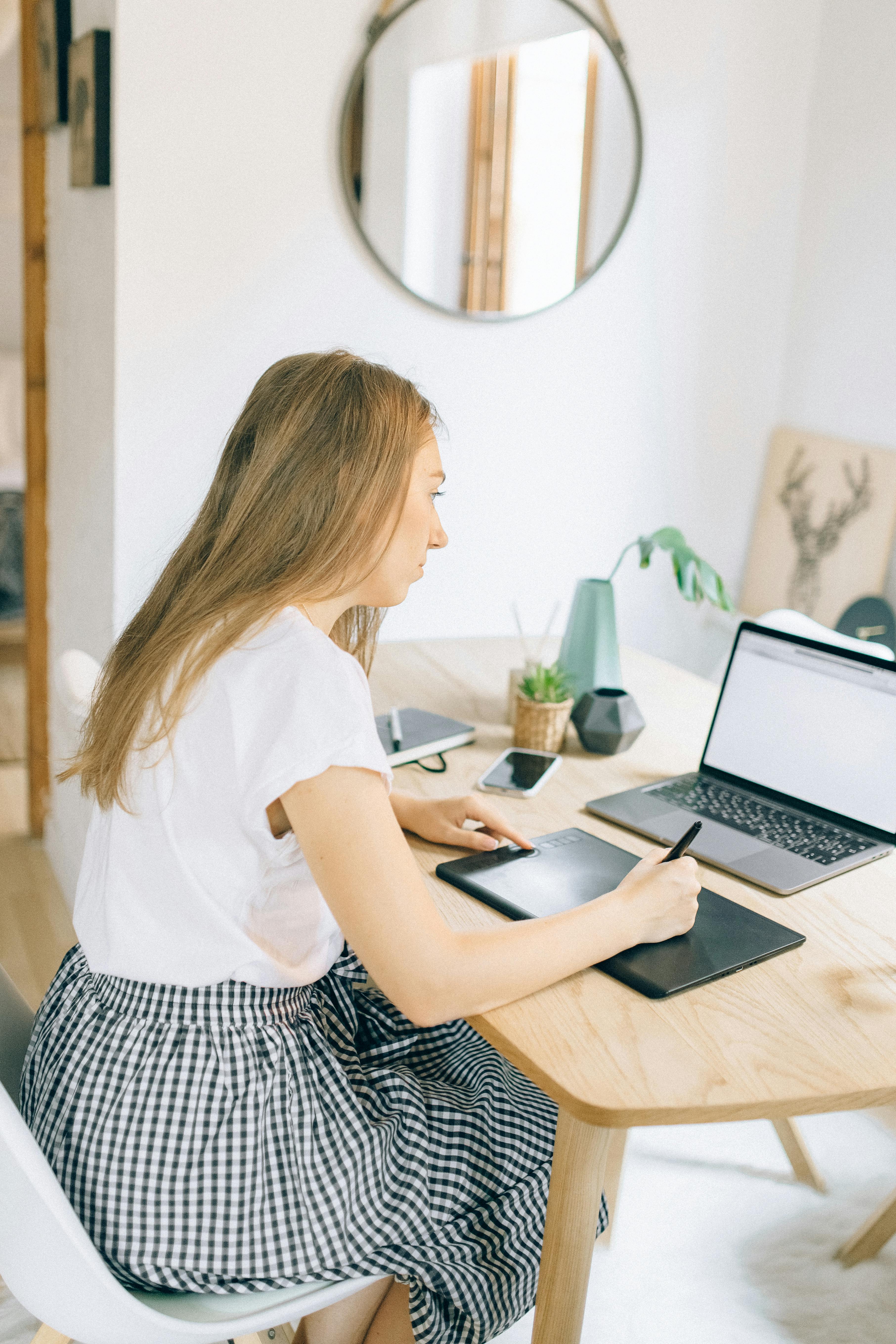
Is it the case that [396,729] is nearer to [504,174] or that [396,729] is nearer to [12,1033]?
[12,1033]

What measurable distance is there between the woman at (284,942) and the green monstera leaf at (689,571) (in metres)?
0.66

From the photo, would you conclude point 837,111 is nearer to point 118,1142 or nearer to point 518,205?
point 518,205

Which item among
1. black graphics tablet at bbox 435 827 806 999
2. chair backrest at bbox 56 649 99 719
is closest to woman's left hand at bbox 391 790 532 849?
black graphics tablet at bbox 435 827 806 999

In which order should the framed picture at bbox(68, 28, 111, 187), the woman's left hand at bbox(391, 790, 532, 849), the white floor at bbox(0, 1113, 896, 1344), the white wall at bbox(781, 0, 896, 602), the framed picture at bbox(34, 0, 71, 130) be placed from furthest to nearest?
1. the white wall at bbox(781, 0, 896, 602)
2. the framed picture at bbox(34, 0, 71, 130)
3. the framed picture at bbox(68, 28, 111, 187)
4. the white floor at bbox(0, 1113, 896, 1344)
5. the woman's left hand at bbox(391, 790, 532, 849)

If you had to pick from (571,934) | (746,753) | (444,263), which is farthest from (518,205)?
(571,934)

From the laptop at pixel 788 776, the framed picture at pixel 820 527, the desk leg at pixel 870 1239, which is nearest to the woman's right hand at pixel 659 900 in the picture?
the laptop at pixel 788 776

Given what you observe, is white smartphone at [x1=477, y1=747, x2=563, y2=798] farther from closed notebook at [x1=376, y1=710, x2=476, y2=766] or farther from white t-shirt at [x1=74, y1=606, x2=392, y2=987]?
white t-shirt at [x1=74, y1=606, x2=392, y2=987]

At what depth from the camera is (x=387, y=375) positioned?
1.10m

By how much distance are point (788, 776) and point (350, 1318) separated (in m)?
0.78

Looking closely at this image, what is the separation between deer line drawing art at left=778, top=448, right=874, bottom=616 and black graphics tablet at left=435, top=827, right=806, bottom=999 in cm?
163

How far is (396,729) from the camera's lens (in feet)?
5.23

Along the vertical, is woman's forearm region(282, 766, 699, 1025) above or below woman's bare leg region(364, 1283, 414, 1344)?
above

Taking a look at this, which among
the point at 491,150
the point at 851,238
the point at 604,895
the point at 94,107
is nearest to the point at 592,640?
the point at 604,895

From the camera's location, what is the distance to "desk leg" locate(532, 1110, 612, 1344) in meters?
0.96
